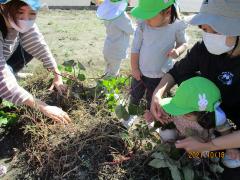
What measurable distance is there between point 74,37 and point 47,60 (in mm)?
1690

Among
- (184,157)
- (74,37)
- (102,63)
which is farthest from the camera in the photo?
(74,37)

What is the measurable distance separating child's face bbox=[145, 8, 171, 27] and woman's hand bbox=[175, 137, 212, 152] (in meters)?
0.89

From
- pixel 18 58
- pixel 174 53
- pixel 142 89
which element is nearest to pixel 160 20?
pixel 174 53

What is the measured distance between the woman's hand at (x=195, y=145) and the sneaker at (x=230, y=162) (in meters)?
0.17

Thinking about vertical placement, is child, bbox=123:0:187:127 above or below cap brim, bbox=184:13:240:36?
below

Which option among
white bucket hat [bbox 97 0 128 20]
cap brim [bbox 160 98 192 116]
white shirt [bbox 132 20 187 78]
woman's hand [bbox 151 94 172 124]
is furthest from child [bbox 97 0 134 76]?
cap brim [bbox 160 98 192 116]

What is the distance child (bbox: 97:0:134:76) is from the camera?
9.76ft

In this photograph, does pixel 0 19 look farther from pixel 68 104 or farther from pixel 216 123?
Answer: pixel 216 123

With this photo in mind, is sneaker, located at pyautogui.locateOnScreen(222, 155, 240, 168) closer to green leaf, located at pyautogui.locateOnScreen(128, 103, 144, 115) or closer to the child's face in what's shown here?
green leaf, located at pyautogui.locateOnScreen(128, 103, 144, 115)

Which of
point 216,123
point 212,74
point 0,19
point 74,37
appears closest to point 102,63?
point 74,37

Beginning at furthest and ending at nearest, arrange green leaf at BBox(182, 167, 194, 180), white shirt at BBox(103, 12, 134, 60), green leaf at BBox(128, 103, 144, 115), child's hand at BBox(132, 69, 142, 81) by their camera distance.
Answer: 1. white shirt at BBox(103, 12, 134, 60)
2. child's hand at BBox(132, 69, 142, 81)
3. green leaf at BBox(128, 103, 144, 115)
4. green leaf at BBox(182, 167, 194, 180)

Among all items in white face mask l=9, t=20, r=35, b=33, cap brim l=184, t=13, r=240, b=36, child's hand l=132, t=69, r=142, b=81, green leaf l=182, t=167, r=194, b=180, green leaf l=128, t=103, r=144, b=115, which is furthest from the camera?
child's hand l=132, t=69, r=142, b=81

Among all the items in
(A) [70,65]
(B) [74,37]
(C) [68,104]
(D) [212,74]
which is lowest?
(B) [74,37]

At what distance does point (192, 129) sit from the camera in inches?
78.5
